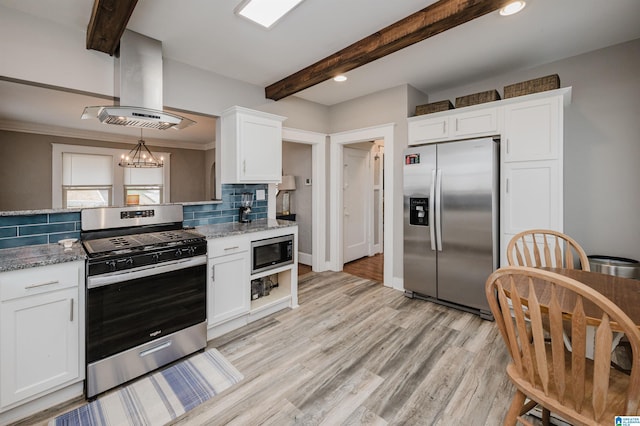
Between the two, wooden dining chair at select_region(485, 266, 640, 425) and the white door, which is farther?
the white door

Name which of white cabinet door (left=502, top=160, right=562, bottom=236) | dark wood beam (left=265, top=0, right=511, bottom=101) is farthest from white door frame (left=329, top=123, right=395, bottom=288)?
white cabinet door (left=502, top=160, right=562, bottom=236)

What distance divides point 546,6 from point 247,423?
11.4ft

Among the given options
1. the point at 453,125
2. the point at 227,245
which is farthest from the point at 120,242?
the point at 453,125

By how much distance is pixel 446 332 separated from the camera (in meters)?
2.63

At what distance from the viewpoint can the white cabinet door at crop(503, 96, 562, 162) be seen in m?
2.54

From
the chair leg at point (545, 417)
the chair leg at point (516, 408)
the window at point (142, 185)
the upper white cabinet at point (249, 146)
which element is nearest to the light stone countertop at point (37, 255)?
the upper white cabinet at point (249, 146)

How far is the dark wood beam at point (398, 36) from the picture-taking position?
184 centimetres

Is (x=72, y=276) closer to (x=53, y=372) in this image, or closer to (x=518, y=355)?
(x=53, y=372)

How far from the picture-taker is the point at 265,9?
2037mm

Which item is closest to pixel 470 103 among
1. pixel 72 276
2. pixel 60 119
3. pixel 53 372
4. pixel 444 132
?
pixel 444 132

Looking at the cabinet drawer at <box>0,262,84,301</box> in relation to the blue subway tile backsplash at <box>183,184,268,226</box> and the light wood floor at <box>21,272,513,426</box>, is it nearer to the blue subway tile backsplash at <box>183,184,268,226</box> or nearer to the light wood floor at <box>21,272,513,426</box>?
the light wood floor at <box>21,272,513,426</box>

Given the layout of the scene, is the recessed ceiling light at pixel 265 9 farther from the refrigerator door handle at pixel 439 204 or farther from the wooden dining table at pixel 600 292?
the wooden dining table at pixel 600 292

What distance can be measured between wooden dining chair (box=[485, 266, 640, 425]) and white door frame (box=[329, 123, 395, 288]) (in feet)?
7.87

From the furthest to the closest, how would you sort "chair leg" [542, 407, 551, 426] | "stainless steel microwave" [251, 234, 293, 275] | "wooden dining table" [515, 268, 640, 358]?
1. "stainless steel microwave" [251, 234, 293, 275]
2. "chair leg" [542, 407, 551, 426]
3. "wooden dining table" [515, 268, 640, 358]
